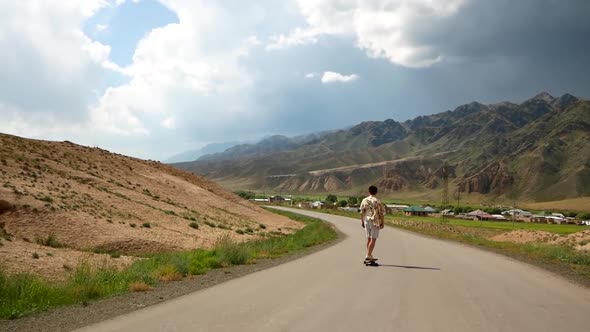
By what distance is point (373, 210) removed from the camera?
47.1 feet

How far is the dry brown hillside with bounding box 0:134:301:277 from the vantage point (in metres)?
21.2

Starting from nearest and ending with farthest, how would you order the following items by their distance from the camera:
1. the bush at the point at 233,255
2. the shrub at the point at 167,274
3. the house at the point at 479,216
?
the shrub at the point at 167,274, the bush at the point at 233,255, the house at the point at 479,216

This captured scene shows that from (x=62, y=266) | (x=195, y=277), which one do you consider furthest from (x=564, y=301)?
(x=62, y=266)

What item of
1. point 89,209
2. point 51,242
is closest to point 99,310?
point 51,242

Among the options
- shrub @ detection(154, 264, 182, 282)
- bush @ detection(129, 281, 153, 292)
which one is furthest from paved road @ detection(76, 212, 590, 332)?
shrub @ detection(154, 264, 182, 282)

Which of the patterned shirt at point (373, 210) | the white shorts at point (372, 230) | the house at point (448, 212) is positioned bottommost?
the white shorts at point (372, 230)

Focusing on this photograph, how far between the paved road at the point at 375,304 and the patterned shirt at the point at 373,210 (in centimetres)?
181

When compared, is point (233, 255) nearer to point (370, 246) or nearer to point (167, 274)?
point (167, 274)

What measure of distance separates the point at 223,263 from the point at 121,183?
3087cm

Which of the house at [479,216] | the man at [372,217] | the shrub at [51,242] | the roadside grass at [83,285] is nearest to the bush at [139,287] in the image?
the roadside grass at [83,285]

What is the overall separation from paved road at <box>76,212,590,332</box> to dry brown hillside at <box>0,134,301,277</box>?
8.89m

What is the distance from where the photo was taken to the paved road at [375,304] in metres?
6.98

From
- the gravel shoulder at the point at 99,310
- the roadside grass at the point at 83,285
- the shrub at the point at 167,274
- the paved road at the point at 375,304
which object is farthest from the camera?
the shrub at the point at 167,274

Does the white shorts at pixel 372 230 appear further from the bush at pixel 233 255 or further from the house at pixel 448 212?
the house at pixel 448 212
